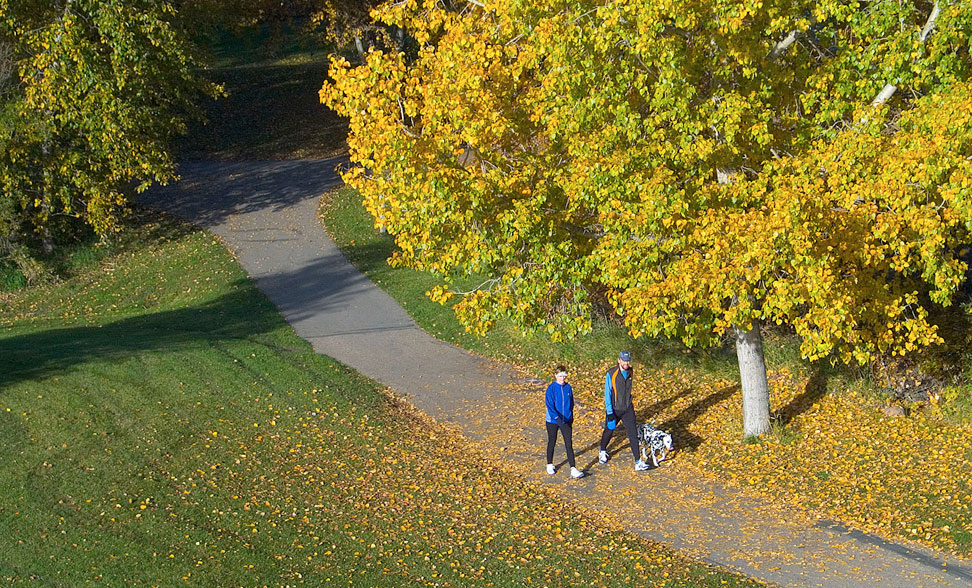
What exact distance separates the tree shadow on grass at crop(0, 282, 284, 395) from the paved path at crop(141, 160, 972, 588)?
69cm

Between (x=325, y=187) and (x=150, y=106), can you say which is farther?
(x=325, y=187)

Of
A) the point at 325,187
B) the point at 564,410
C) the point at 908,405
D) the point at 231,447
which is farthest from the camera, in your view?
the point at 325,187

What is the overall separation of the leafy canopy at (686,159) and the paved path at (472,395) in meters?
1.85

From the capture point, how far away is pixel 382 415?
13750 mm

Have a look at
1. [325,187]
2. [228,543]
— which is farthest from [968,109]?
[325,187]

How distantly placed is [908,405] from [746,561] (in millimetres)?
5188

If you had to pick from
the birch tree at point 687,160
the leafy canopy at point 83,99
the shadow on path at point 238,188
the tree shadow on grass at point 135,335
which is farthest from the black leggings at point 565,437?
the shadow on path at point 238,188

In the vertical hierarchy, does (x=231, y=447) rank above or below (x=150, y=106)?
below

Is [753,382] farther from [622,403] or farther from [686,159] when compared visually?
[686,159]

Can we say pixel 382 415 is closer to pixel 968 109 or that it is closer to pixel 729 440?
pixel 729 440

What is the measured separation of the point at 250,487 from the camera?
420 inches

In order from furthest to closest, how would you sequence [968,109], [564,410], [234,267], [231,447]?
[234,267] < [231,447] < [564,410] < [968,109]

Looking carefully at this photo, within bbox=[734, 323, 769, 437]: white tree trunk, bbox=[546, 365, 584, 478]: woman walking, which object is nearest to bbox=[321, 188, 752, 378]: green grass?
bbox=[546, 365, 584, 478]: woman walking

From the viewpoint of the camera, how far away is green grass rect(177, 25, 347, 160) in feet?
118
